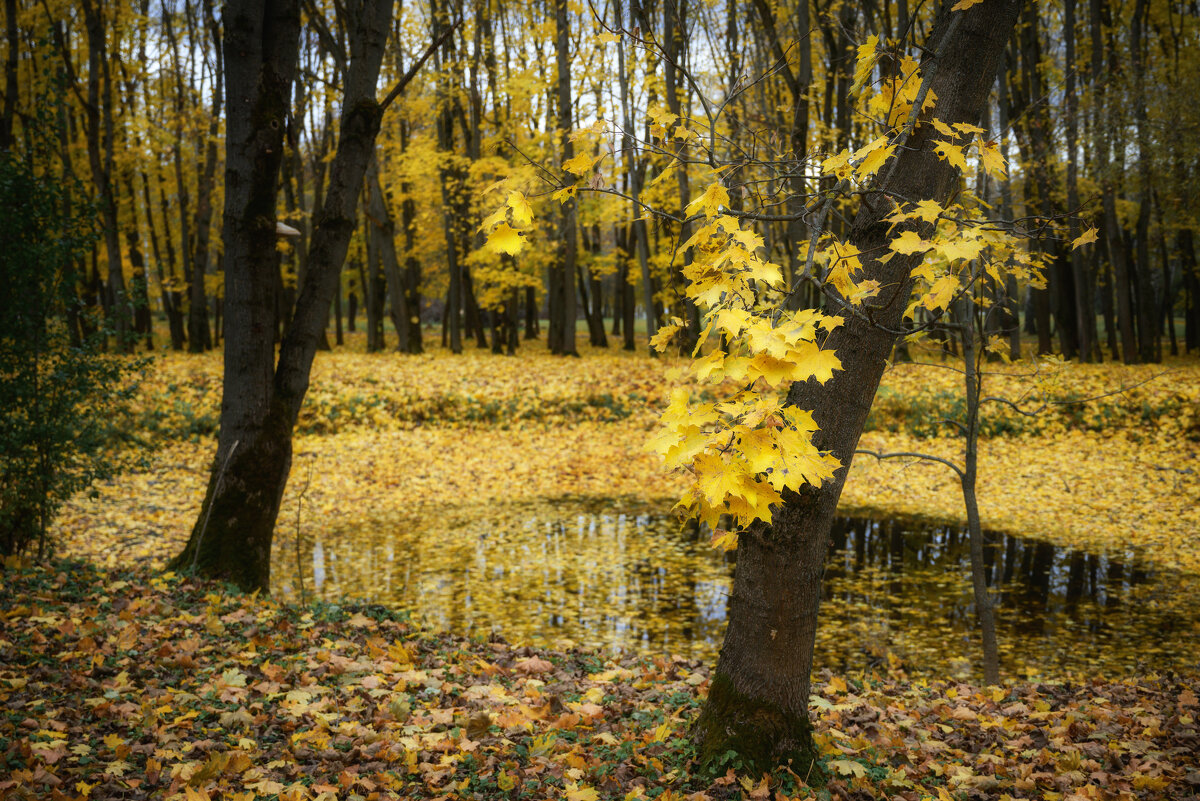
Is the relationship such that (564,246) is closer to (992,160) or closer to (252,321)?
(252,321)

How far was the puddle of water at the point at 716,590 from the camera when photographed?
5883mm

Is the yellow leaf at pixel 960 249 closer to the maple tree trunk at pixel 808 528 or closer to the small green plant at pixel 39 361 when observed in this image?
the maple tree trunk at pixel 808 528

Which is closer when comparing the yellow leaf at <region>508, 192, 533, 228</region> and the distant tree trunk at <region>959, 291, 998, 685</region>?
the yellow leaf at <region>508, 192, 533, 228</region>

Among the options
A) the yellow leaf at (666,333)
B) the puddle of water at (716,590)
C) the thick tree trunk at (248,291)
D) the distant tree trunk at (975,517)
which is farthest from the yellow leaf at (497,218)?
the puddle of water at (716,590)

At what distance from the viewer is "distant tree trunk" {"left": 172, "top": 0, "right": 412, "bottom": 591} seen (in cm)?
532

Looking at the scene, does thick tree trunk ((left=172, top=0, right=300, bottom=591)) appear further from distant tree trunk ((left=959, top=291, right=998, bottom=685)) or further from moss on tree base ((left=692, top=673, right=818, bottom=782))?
distant tree trunk ((left=959, top=291, right=998, bottom=685))

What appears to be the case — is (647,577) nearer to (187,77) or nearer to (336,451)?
(336,451)

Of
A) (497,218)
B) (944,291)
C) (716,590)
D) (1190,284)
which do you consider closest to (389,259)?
(716,590)

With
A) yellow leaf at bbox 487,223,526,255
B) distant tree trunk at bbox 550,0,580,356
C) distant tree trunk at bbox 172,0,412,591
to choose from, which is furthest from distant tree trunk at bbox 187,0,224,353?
yellow leaf at bbox 487,223,526,255

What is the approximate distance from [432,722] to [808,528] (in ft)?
6.81

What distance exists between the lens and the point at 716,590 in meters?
7.23

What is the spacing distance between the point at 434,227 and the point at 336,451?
Answer: 14271 mm

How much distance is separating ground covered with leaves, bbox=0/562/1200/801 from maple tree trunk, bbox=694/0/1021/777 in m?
0.21

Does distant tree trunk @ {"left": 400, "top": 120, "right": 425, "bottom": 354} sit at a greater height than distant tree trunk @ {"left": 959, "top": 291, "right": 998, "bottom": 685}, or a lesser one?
greater
